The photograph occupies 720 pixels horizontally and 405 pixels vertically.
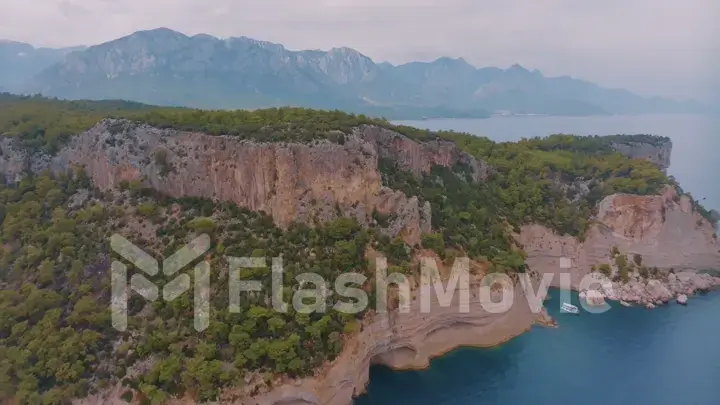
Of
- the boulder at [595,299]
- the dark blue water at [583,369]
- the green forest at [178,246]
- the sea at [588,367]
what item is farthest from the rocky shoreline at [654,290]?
the green forest at [178,246]

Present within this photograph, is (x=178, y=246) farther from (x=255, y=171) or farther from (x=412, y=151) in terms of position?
(x=412, y=151)

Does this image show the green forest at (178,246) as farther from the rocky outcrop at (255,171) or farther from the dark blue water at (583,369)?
the dark blue water at (583,369)

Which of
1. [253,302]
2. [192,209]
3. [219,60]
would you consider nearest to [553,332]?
[253,302]

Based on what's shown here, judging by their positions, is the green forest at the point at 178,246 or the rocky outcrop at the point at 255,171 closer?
the green forest at the point at 178,246

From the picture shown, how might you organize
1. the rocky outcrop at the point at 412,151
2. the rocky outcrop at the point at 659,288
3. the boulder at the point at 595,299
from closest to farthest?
the rocky outcrop at the point at 412,151 < the boulder at the point at 595,299 < the rocky outcrop at the point at 659,288

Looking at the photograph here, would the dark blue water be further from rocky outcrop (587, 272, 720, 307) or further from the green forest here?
the green forest

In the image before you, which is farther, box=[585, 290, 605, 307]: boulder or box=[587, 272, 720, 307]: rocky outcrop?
box=[587, 272, 720, 307]: rocky outcrop

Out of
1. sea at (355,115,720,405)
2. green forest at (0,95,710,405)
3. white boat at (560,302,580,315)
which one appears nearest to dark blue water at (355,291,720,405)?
sea at (355,115,720,405)
